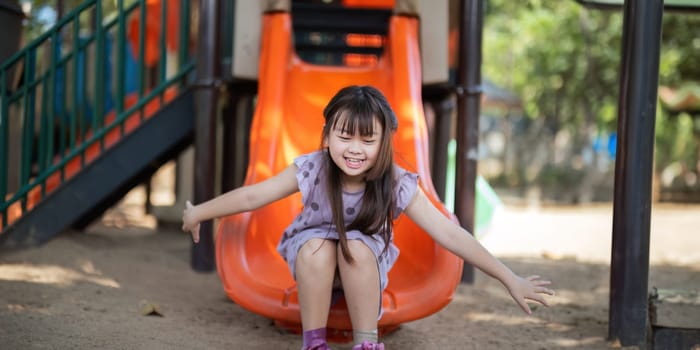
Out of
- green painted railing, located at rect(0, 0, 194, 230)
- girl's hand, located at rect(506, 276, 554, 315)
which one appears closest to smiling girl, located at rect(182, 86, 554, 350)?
girl's hand, located at rect(506, 276, 554, 315)

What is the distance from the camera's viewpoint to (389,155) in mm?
2408

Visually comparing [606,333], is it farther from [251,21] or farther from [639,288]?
[251,21]

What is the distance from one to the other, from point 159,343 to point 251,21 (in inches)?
87.2

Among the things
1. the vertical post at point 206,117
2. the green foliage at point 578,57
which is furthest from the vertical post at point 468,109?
the green foliage at point 578,57

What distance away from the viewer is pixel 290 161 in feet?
11.5

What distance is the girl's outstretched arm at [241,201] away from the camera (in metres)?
2.44

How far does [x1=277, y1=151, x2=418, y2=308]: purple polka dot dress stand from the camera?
2.45 metres

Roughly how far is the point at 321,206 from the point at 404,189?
1.02 feet

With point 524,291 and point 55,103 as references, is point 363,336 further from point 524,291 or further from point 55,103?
point 55,103

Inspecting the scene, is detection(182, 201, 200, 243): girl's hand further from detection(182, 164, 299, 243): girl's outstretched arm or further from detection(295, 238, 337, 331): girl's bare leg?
detection(295, 238, 337, 331): girl's bare leg

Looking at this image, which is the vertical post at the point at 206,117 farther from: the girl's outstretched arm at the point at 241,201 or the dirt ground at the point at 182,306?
the girl's outstretched arm at the point at 241,201

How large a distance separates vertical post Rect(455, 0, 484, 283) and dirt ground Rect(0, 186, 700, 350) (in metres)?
0.57

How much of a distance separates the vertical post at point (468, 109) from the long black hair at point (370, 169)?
179 centimetres

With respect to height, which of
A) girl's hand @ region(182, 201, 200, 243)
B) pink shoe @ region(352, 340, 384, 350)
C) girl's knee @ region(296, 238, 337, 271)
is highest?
girl's hand @ region(182, 201, 200, 243)
